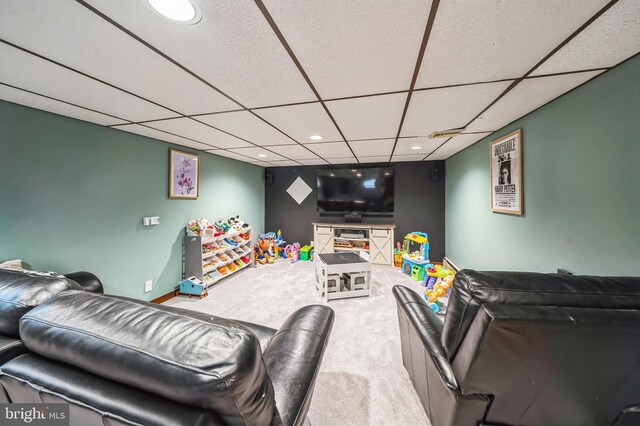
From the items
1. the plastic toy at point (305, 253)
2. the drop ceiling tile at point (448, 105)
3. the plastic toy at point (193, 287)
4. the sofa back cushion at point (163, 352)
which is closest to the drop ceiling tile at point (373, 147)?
the drop ceiling tile at point (448, 105)

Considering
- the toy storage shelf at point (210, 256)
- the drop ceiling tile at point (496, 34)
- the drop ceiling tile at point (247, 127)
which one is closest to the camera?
the drop ceiling tile at point (496, 34)

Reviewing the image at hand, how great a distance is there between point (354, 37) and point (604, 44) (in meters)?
1.27

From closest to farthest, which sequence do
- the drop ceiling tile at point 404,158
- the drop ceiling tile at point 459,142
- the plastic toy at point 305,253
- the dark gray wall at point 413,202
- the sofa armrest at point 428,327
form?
the sofa armrest at point 428,327
the drop ceiling tile at point 459,142
the drop ceiling tile at point 404,158
the dark gray wall at point 413,202
the plastic toy at point 305,253

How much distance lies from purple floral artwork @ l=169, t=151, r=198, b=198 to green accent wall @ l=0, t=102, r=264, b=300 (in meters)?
0.10

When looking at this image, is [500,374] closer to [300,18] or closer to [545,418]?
[545,418]

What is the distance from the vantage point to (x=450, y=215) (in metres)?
4.17

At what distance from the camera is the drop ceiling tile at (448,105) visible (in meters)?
1.53

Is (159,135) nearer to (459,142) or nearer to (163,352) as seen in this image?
(163,352)

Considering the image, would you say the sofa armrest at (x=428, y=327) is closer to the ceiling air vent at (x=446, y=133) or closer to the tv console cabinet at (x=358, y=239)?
the ceiling air vent at (x=446, y=133)

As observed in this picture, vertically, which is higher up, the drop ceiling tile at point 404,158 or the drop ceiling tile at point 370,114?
the drop ceiling tile at point 404,158

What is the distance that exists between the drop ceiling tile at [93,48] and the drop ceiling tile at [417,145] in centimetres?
235

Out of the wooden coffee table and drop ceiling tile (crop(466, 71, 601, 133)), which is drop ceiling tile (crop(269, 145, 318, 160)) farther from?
drop ceiling tile (crop(466, 71, 601, 133))

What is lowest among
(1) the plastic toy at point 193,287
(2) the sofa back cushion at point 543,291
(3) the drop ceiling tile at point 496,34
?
(1) the plastic toy at point 193,287

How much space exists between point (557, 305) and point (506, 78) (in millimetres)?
1385
